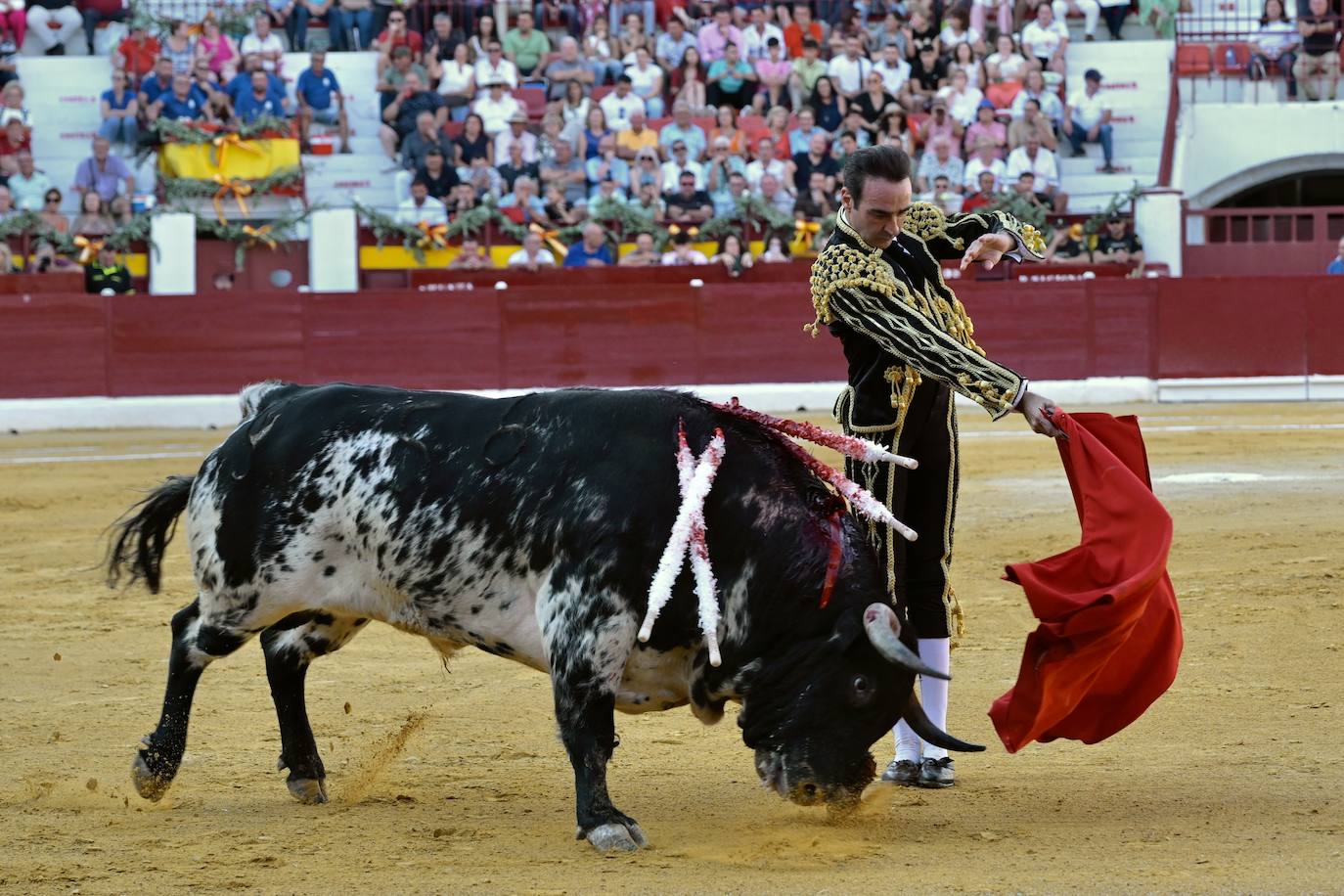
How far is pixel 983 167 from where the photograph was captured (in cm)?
A: 1599

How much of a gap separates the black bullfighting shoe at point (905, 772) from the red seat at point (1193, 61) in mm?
15412

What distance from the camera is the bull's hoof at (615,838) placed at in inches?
144

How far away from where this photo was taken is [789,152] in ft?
53.6

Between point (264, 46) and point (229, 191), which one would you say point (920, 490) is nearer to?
point (229, 191)

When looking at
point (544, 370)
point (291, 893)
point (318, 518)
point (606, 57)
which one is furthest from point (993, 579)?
point (606, 57)

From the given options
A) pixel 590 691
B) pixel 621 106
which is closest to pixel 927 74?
pixel 621 106

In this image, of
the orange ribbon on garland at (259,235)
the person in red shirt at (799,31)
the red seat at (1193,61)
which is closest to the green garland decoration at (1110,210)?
the red seat at (1193,61)

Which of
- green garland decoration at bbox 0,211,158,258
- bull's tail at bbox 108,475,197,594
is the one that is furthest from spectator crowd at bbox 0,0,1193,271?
bull's tail at bbox 108,475,197,594

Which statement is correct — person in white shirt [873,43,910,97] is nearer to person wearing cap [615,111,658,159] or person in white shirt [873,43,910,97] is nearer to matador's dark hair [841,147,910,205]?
person wearing cap [615,111,658,159]

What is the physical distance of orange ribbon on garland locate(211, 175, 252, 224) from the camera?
1631 centimetres

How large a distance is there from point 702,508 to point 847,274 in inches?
26.4

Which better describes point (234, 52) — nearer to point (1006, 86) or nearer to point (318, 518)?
point (1006, 86)

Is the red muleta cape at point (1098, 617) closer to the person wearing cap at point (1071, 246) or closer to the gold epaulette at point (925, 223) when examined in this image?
the gold epaulette at point (925, 223)

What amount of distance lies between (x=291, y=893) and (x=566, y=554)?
Result: 893mm
